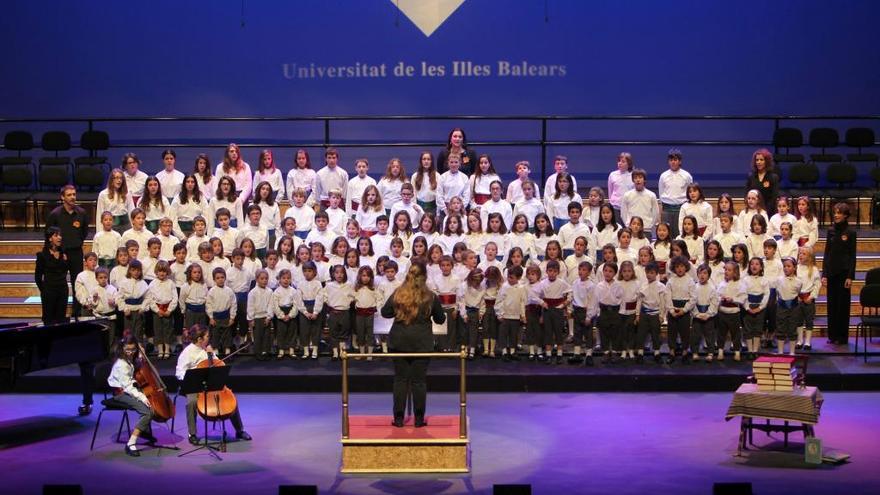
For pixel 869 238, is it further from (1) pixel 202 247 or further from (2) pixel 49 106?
(2) pixel 49 106

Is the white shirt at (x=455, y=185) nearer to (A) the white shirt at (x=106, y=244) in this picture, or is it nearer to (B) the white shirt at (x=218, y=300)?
(B) the white shirt at (x=218, y=300)

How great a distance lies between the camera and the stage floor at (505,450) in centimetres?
789

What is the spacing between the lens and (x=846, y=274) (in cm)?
1168

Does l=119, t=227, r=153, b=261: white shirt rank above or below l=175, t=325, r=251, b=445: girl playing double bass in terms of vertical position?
above

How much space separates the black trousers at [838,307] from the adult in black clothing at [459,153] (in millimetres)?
4191

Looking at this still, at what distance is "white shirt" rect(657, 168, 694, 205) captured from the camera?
1305cm

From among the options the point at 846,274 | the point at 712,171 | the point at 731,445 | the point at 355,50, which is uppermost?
the point at 355,50

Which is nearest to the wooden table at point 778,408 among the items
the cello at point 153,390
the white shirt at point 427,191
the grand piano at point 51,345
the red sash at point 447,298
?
the red sash at point 447,298

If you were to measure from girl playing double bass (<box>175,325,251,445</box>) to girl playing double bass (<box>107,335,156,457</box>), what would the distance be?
31 cm

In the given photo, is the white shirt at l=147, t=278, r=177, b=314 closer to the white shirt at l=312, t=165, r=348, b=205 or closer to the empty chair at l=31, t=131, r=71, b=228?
the white shirt at l=312, t=165, r=348, b=205

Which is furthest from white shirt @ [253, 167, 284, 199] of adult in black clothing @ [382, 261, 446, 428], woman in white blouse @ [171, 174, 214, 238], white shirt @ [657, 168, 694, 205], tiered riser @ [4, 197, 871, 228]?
adult in black clothing @ [382, 261, 446, 428]

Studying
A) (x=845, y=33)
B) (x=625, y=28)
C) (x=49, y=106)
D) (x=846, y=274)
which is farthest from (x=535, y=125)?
(x=49, y=106)

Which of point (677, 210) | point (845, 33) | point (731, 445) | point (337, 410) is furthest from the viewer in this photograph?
point (845, 33)

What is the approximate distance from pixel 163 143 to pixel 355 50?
3.04 metres
